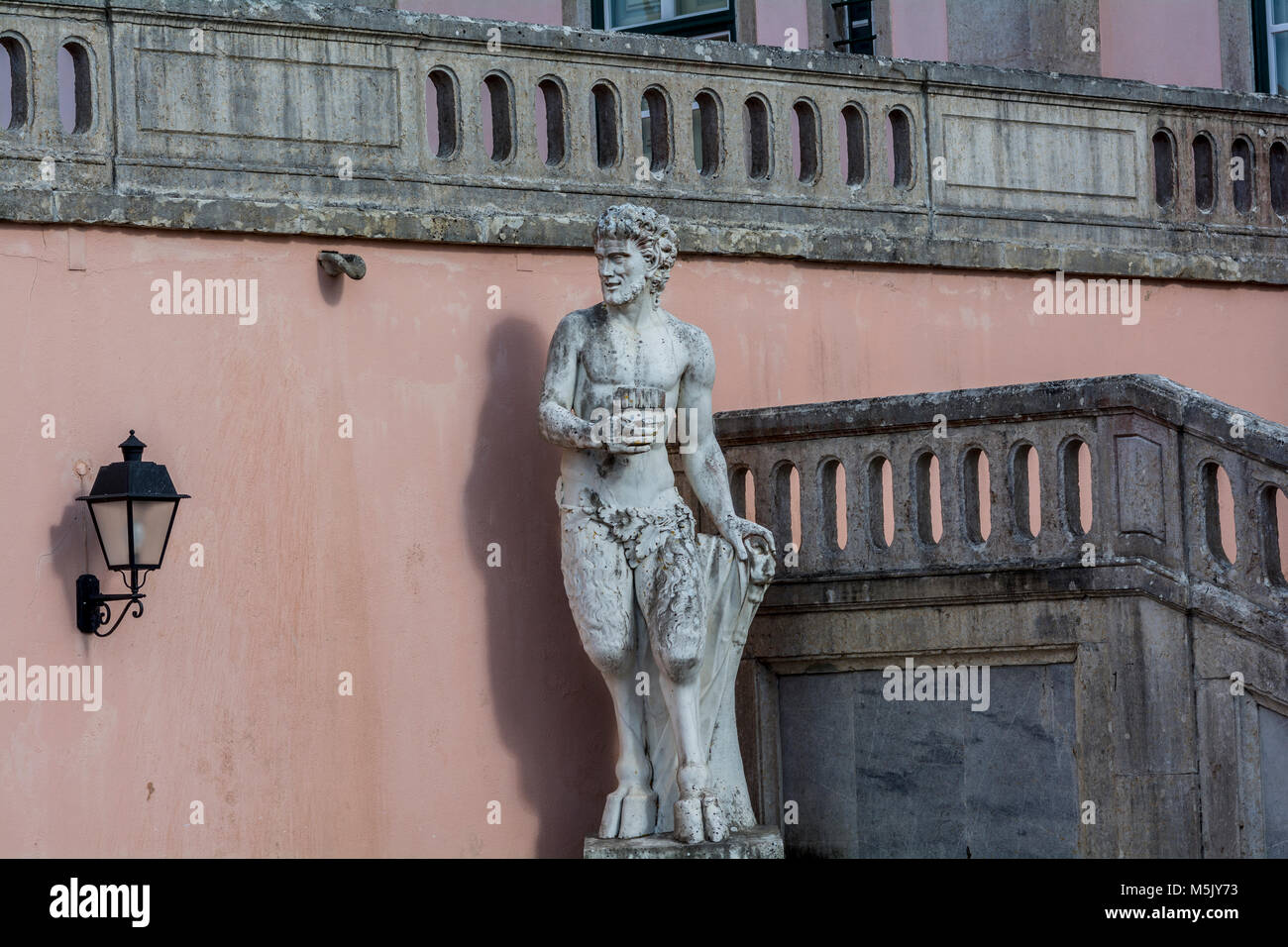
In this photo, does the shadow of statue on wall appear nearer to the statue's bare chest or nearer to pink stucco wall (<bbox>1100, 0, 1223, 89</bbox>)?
the statue's bare chest

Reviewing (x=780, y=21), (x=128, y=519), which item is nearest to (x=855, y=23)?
(x=780, y=21)

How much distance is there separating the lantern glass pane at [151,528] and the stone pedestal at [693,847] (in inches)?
64.6

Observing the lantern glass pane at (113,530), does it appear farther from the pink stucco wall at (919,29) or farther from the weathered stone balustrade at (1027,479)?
the pink stucco wall at (919,29)

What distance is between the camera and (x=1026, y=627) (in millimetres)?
8094

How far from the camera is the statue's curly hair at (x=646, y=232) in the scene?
807 cm

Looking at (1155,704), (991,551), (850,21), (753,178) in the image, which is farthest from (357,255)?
(850,21)

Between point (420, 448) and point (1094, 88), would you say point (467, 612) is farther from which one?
point (1094, 88)

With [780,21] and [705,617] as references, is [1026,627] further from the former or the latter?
[780,21]

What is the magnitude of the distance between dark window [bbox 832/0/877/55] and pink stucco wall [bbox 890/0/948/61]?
175 millimetres

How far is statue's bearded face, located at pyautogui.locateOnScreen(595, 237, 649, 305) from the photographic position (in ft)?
26.5

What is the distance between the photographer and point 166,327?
26.5 ft

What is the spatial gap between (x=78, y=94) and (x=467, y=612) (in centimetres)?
212

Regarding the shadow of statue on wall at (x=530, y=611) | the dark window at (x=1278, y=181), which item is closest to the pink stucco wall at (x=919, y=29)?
the dark window at (x=1278, y=181)

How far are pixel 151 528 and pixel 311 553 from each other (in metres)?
0.66
